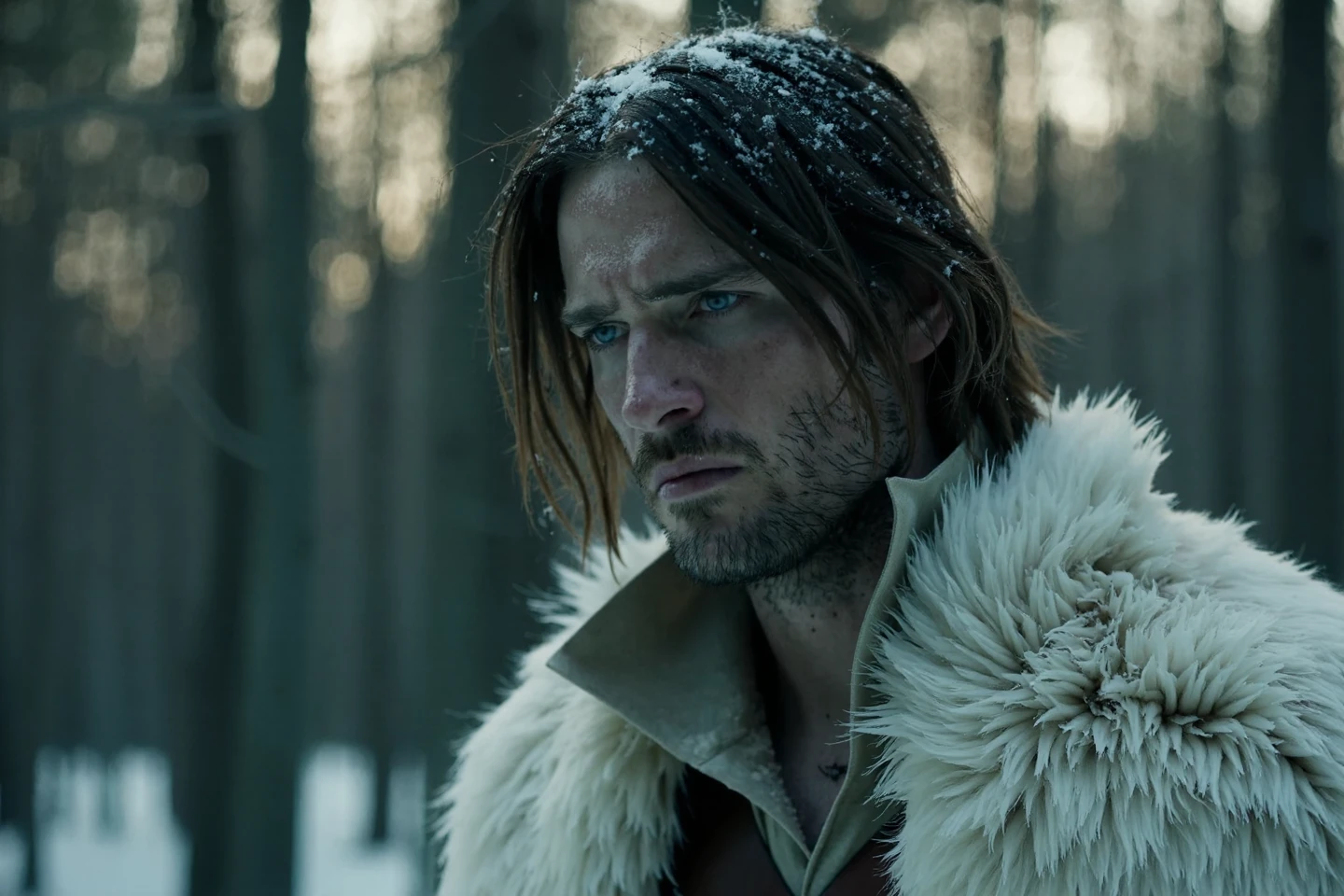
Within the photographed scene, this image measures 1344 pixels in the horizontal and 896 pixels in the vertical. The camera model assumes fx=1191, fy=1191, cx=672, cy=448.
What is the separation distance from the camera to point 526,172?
89.7 inches

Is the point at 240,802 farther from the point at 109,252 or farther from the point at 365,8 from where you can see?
the point at 109,252

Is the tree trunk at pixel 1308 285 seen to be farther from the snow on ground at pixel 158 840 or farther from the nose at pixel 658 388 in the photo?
the snow on ground at pixel 158 840

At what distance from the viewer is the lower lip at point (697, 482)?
1.99m

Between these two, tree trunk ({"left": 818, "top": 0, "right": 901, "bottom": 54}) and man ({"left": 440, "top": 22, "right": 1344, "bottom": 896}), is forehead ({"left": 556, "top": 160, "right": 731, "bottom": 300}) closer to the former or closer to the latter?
man ({"left": 440, "top": 22, "right": 1344, "bottom": 896})

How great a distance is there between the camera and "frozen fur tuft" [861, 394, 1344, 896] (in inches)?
59.0

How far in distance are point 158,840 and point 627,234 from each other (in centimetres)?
1665

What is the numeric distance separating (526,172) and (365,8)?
7.03 metres

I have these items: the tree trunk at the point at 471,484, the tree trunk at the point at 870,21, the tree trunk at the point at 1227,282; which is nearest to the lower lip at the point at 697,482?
the tree trunk at the point at 471,484

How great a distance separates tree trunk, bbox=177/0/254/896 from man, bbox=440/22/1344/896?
222 inches

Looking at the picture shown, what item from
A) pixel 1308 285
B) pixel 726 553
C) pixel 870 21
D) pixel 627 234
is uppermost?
pixel 870 21

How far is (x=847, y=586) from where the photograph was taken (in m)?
2.11

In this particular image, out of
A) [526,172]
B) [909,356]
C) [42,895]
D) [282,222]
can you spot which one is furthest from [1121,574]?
[42,895]

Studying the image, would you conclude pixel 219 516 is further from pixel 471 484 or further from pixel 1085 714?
pixel 1085 714

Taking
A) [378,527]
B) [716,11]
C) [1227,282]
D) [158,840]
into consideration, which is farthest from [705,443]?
[158,840]
